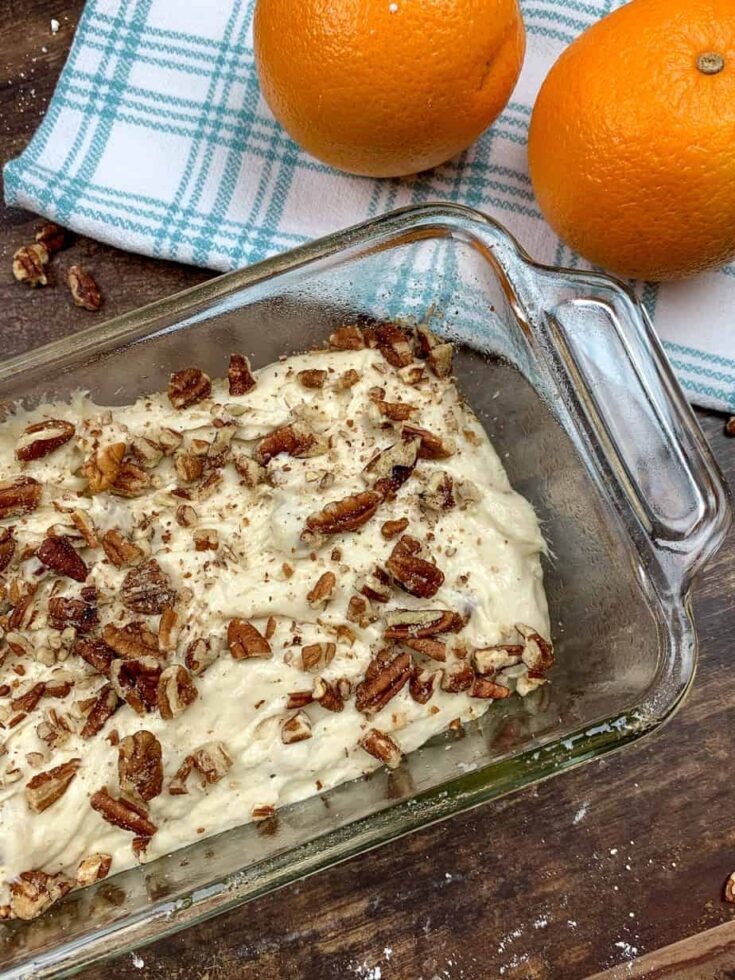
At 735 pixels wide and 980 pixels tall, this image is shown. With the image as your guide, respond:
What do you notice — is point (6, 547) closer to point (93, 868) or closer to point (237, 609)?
point (237, 609)

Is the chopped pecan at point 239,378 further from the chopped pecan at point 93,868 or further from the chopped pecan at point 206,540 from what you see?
the chopped pecan at point 93,868

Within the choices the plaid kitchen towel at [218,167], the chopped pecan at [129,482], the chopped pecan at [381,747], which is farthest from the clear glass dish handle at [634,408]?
the chopped pecan at [129,482]

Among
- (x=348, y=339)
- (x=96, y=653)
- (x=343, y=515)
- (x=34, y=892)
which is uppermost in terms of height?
(x=348, y=339)

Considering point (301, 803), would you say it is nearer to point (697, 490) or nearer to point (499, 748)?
point (499, 748)

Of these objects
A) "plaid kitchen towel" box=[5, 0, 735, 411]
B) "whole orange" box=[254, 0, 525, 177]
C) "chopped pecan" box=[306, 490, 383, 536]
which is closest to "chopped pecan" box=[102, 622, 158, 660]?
"chopped pecan" box=[306, 490, 383, 536]

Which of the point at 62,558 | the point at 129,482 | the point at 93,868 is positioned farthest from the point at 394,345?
the point at 93,868

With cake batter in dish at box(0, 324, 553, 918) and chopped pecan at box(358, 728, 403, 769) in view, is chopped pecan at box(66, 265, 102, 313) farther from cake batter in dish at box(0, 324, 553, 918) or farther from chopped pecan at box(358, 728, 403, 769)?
chopped pecan at box(358, 728, 403, 769)
